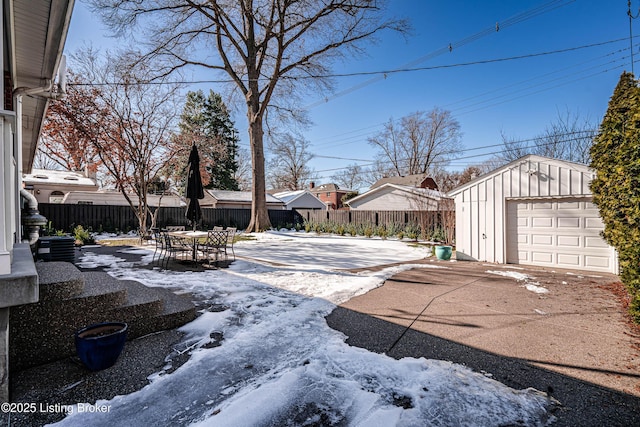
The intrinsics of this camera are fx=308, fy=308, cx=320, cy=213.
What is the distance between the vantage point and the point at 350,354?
299cm

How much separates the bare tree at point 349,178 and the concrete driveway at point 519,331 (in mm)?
36777

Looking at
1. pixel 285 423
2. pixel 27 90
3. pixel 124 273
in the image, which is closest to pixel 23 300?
pixel 285 423

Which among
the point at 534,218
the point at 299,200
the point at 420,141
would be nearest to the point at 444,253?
the point at 534,218

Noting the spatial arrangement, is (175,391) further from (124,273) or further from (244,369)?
(124,273)

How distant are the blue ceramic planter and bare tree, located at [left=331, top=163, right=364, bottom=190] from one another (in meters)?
40.4

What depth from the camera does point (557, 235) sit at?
302 inches

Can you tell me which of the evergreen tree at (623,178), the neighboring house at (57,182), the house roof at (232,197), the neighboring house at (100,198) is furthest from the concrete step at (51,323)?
the house roof at (232,197)

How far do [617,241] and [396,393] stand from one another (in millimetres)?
4502

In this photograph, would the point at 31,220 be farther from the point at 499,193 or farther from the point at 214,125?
the point at 214,125

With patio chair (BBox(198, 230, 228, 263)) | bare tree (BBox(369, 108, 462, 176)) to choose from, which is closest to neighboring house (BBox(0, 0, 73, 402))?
patio chair (BBox(198, 230, 228, 263))

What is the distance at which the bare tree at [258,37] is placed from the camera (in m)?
14.5

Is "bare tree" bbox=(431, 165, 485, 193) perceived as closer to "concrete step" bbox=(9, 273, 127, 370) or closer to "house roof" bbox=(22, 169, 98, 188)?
"house roof" bbox=(22, 169, 98, 188)

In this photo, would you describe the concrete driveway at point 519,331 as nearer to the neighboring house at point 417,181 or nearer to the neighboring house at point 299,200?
the neighboring house at point 417,181

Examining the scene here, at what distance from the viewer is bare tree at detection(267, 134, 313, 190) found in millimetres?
36406
